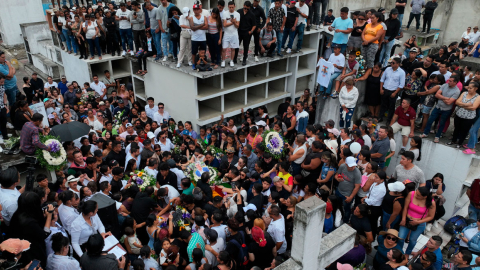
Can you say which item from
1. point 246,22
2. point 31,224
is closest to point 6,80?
point 31,224

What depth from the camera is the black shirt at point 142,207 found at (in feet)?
22.1

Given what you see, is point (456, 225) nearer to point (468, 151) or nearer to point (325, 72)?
point (468, 151)

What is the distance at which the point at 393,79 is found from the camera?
920 centimetres

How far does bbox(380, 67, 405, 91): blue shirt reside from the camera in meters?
9.07

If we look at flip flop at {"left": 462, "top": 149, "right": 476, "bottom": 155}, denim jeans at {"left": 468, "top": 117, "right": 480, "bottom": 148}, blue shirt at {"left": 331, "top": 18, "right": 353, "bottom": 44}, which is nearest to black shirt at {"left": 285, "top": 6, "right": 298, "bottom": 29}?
blue shirt at {"left": 331, "top": 18, "right": 353, "bottom": 44}

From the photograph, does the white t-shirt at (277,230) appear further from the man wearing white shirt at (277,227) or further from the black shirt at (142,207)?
the black shirt at (142,207)

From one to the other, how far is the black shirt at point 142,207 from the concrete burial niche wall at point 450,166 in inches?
267

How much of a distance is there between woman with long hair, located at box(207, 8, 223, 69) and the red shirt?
17.9 feet

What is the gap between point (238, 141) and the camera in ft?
31.6

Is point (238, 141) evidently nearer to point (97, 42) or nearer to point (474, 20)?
point (97, 42)

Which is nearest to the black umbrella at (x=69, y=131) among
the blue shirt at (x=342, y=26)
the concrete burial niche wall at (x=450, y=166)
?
the blue shirt at (x=342, y=26)

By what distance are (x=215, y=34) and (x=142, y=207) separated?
19.7ft

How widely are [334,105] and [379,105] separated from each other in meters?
1.29

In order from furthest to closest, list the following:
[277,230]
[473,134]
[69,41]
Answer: [69,41] → [473,134] → [277,230]
